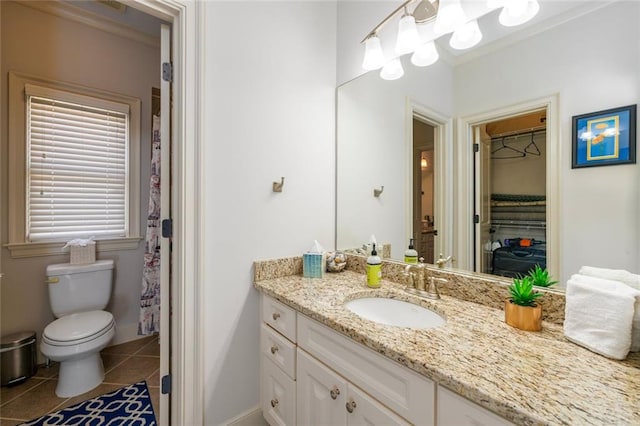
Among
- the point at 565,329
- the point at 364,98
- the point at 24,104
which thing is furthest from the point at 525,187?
the point at 24,104

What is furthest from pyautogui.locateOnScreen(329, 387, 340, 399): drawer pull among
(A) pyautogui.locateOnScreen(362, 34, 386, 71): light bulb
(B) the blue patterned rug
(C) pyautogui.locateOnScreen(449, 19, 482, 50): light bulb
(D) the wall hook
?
(A) pyautogui.locateOnScreen(362, 34, 386, 71): light bulb

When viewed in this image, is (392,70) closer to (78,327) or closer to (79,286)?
(78,327)

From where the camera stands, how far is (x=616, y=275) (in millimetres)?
813

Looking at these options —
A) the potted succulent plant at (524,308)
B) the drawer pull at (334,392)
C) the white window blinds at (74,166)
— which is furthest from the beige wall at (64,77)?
the potted succulent plant at (524,308)

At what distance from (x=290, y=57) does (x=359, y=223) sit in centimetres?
106

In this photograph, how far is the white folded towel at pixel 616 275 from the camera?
788 millimetres

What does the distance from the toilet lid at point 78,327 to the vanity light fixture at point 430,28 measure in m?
2.35

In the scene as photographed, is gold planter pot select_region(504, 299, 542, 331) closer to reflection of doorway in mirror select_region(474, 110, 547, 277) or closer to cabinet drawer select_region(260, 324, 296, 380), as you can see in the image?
reflection of doorway in mirror select_region(474, 110, 547, 277)

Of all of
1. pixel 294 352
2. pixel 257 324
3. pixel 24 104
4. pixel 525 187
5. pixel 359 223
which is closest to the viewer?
pixel 525 187

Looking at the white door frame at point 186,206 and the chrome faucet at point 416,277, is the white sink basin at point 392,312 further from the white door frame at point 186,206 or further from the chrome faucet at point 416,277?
the white door frame at point 186,206

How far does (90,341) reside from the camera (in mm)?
1715

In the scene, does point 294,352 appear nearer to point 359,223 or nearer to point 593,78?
point 359,223

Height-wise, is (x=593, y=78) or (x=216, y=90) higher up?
(x=216, y=90)

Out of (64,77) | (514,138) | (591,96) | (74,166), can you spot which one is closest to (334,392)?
(514,138)
